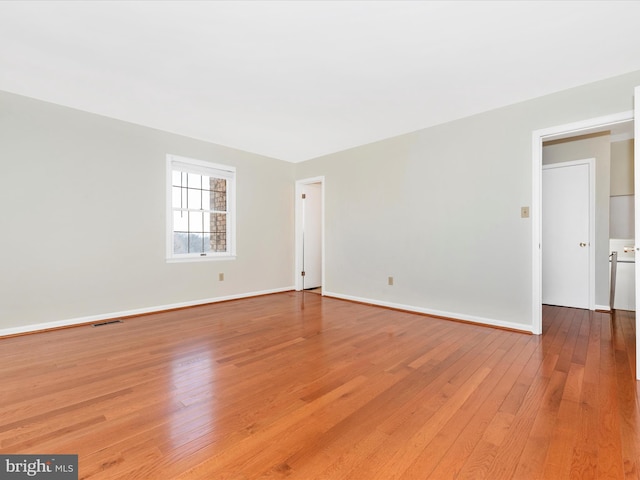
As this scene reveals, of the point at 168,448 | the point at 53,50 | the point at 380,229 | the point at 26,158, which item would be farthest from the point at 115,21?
the point at 380,229

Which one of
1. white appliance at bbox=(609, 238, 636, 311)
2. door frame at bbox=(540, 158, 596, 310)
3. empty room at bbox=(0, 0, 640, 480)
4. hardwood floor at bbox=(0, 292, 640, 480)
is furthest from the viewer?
door frame at bbox=(540, 158, 596, 310)

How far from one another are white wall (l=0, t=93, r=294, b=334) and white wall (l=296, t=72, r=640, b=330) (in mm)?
2218

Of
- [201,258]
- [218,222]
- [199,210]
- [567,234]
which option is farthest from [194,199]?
[567,234]

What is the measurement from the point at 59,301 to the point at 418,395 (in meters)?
3.80

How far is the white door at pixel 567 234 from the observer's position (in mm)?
4102

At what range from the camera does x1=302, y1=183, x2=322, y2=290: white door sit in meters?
5.85

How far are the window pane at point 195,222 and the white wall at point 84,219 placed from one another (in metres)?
0.44

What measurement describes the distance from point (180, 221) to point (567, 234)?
18.2ft

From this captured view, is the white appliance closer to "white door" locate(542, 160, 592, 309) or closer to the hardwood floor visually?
"white door" locate(542, 160, 592, 309)

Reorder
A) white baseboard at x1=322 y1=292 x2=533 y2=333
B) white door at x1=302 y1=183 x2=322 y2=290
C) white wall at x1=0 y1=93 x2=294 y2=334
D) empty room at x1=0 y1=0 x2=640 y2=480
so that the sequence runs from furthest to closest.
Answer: white door at x1=302 y1=183 x2=322 y2=290 → white baseboard at x1=322 y1=292 x2=533 y2=333 → white wall at x1=0 y1=93 x2=294 y2=334 → empty room at x1=0 y1=0 x2=640 y2=480

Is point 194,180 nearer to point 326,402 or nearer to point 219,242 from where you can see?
point 219,242

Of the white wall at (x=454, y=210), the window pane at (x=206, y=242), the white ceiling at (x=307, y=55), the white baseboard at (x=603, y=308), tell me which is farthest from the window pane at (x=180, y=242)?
the white baseboard at (x=603, y=308)

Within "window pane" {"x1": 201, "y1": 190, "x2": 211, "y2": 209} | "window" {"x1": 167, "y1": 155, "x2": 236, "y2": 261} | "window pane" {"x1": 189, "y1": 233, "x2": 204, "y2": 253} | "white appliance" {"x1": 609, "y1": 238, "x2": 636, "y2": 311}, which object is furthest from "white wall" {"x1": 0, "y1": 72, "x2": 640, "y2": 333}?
"white appliance" {"x1": 609, "y1": 238, "x2": 636, "y2": 311}

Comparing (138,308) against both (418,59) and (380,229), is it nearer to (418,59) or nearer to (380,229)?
(380,229)
